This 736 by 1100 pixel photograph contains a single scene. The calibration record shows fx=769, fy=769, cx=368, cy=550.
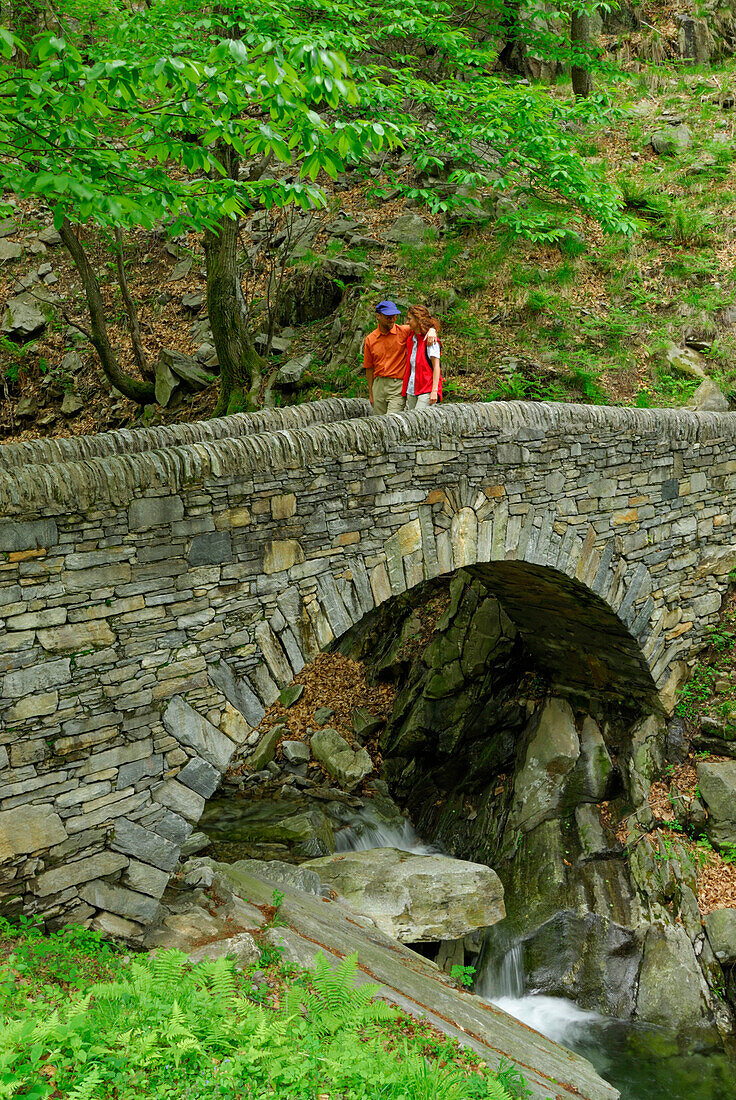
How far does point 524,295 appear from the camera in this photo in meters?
11.1

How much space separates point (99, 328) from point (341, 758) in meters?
6.51

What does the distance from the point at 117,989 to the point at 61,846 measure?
1089mm

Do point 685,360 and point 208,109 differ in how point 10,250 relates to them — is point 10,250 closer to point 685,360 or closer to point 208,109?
point 208,109

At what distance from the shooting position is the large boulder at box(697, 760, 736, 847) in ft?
25.0

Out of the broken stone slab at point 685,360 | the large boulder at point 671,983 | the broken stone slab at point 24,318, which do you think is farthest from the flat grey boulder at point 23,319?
the large boulder at point 671,983

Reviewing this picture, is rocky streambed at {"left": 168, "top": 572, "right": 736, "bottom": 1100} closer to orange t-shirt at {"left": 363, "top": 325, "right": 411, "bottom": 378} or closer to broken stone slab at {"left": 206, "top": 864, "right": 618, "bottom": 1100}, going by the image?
broken stone slab at {"left": 206, "top": 864, "right": 618, "bottom": 1100}

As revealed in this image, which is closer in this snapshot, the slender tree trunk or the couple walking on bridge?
the couple walking on bridge

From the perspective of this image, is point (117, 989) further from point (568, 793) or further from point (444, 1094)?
point (568, 793)

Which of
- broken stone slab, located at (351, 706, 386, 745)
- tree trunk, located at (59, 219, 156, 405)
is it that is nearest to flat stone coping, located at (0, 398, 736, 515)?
tree trunk, located at (59, 219, 156, 405)

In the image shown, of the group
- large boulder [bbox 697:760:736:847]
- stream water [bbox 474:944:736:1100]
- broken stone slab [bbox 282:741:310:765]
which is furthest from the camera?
broken stone slab [bbox 282:741:310:765]

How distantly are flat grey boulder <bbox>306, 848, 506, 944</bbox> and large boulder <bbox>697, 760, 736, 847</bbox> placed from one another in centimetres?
236

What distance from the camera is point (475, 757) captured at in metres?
9.84

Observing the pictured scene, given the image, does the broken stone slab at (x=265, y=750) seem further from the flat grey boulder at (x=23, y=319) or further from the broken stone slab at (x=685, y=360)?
the flat grey boulder at (x=23, y=319)

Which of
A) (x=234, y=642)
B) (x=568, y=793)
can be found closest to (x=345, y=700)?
(x=568, y=793)
